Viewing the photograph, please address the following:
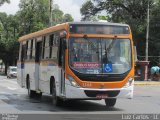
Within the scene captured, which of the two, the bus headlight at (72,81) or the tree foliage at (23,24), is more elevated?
the tree foliage at (23,24)

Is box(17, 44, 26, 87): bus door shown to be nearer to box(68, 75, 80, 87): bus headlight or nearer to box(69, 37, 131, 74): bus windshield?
box(69, 37, 131, 74): bus windshield

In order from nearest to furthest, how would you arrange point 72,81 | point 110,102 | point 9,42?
point 72,81 → point 110,102 → point 9,42

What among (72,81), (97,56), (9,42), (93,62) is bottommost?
(72,81)

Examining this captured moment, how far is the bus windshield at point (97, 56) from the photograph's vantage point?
54.9 ft

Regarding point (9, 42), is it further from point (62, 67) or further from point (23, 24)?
point (62, 67)

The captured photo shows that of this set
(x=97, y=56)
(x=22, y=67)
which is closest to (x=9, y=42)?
(x=22, y=67)

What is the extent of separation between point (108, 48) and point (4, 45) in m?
84.9

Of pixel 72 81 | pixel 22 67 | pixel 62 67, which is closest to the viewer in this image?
pixel 72 81

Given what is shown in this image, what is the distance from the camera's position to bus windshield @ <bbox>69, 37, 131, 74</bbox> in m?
16.7

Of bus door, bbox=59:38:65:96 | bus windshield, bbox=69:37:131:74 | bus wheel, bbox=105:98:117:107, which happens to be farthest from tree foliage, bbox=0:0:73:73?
bus windshield, bbox=69:37:131:74

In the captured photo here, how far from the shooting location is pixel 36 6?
322 ft

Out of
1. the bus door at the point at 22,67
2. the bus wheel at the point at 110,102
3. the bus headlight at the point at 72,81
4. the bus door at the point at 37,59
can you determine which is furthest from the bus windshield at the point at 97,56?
the bus door at the point at 22,67

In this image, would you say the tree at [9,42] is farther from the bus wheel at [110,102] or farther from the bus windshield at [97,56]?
the bus windshield at [97,56]

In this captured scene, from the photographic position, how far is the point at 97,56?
16.9 m
